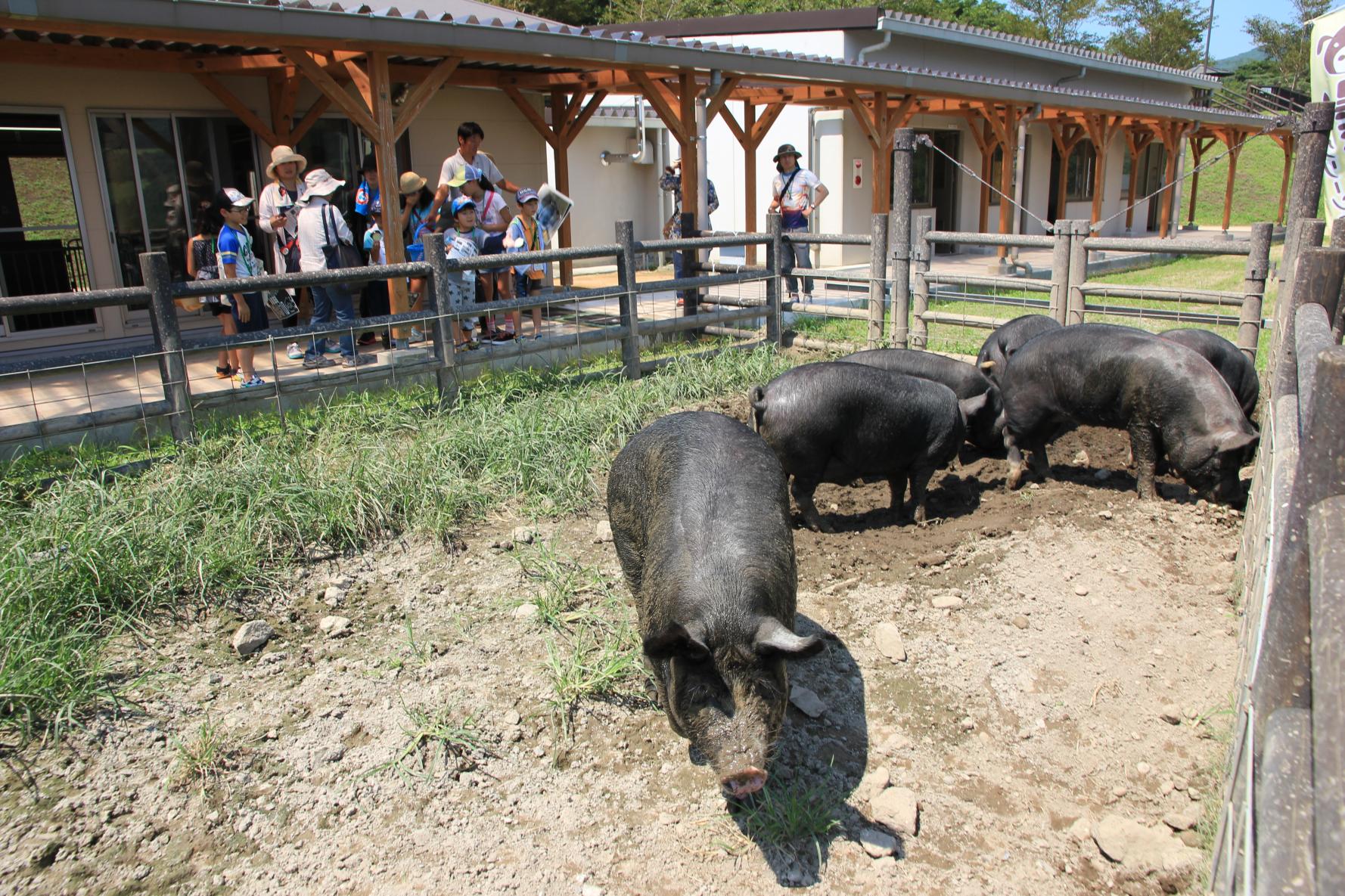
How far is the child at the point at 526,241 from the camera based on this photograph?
8609 mm

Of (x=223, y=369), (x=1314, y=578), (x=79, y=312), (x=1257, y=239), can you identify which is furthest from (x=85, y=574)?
(x=1257, y=239)

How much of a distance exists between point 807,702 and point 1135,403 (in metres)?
3.33

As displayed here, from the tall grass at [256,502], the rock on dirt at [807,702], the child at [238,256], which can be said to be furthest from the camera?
the child at [238,256]

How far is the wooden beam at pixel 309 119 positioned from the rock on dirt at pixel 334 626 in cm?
744

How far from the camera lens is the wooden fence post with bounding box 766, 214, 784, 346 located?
9.35 m

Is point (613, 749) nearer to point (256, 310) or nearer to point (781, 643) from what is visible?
point (781, 643)

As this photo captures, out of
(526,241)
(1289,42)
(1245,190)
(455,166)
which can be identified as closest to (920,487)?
(526,241)

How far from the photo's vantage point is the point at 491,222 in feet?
28.9

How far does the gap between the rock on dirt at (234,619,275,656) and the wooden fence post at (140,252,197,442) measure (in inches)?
85.5

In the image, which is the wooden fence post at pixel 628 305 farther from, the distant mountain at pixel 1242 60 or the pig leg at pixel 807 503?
the distant mountain at pixel 1242 60

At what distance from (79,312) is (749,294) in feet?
23.8

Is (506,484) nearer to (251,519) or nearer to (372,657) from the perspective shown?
(251,519)

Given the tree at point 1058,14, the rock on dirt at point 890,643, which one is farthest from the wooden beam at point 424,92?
the tree at point 1058,14

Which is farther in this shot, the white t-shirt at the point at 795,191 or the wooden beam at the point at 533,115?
the wooden beam at the point at 533,115
